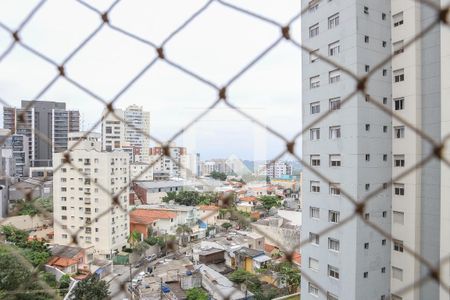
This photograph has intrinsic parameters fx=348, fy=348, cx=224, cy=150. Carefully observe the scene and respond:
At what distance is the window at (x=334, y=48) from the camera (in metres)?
2.98

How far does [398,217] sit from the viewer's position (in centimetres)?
321

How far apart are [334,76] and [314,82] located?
23 centimetres

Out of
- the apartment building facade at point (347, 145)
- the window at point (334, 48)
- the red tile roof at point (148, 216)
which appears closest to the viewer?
the apartment building facade at point (347, 145)

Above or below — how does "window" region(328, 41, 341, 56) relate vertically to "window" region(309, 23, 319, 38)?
below

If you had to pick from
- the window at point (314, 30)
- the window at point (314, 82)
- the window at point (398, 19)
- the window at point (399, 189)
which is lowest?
the window at point (399, 189)

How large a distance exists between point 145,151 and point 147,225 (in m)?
3.99

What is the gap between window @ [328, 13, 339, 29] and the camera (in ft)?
9.80

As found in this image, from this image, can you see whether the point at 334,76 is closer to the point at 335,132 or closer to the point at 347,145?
the point at 335,132

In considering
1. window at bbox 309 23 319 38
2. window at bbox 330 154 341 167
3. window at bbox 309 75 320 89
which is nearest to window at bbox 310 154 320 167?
window at bbox 330 154 341 167

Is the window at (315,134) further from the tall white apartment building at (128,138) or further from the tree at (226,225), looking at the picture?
the tree at (226,225)

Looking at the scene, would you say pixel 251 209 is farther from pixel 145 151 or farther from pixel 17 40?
pixel 17 40

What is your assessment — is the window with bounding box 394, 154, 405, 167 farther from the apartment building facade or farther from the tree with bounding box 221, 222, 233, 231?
the tree with bounding box 221, 222, 233, 231

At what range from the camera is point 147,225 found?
8664 millimetres

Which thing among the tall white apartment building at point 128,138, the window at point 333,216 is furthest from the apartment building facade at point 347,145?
the tall white apartment building at point 128,138
